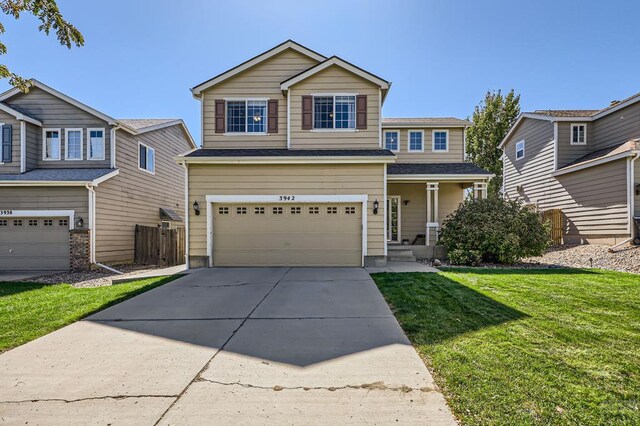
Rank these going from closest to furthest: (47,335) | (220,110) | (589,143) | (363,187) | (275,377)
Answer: (275,377), (47,335), (363,187), (220,110), (589,143)

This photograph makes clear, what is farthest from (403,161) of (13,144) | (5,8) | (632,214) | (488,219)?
(13,144)

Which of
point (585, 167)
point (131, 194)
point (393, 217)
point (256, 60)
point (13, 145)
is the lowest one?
point (393, 217)

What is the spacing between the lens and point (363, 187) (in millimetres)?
10914

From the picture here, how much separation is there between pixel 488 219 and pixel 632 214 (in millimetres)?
6237

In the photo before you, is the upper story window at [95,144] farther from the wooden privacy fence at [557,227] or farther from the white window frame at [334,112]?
the wooden privacy fence at [557,227]

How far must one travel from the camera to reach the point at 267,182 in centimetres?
1112

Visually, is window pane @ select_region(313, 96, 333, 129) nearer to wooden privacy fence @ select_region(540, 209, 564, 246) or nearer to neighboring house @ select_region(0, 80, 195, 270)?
neighboring house @ select_region(0, 80, 195, 270)

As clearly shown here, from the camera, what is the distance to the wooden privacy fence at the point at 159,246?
1394cm

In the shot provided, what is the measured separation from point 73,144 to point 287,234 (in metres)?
9.83

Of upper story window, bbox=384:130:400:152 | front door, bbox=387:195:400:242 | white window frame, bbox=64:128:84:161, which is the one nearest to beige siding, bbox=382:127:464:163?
upper story window, bbox=384:130:400:152

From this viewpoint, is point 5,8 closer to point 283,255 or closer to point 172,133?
point 283,255

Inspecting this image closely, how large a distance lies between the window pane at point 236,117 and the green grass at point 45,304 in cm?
570

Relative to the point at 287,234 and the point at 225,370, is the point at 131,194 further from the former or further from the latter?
the point at 225,370

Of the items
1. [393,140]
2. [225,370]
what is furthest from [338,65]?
[225,370]
